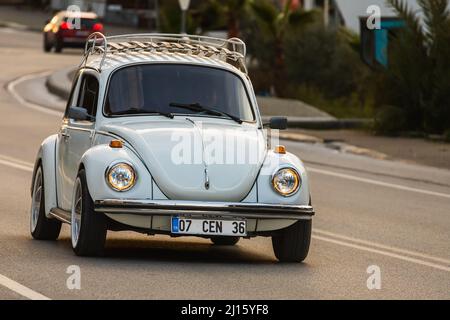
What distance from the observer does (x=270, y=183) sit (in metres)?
11.8

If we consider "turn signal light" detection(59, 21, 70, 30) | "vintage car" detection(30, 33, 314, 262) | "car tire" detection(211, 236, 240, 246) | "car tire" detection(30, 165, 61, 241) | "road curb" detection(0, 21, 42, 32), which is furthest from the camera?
"road curb" detection(0, 21, 42, 32)

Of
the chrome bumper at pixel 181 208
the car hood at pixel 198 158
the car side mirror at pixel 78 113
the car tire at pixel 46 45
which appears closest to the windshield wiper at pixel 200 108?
the car hood at pixel 198 158

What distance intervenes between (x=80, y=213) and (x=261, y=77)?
29.6 metres

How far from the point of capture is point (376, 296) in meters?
10.3

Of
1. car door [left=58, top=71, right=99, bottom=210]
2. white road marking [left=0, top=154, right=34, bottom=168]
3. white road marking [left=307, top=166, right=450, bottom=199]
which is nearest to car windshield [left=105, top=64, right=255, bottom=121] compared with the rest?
car door [left=58, top=71, right=99, bottom=210]

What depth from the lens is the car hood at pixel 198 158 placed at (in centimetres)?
1162

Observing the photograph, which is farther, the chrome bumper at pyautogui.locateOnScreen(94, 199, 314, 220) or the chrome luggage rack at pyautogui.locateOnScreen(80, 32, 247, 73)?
the chrome luggage rack at pyautogui.locateOnScreen(80, 32, 247, 73)

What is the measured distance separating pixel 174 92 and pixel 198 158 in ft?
4.37

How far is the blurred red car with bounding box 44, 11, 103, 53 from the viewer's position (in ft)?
176

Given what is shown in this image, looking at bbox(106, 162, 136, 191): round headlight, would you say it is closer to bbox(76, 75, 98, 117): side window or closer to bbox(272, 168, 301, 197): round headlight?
bbox(272, 168, 301, 197): round headlight

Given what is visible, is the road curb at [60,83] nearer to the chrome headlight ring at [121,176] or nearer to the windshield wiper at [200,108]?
the windshield wiper at [200,108]

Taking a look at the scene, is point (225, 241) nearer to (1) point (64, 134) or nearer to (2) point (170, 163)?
(1) point (64, 134)

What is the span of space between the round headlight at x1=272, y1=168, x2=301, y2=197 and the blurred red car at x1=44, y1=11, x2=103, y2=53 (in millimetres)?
41396
